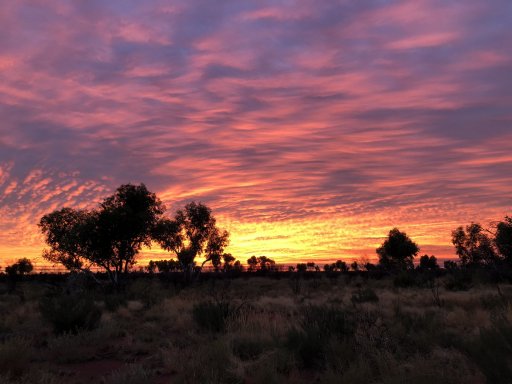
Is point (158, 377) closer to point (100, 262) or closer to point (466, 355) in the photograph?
point (466, 355)

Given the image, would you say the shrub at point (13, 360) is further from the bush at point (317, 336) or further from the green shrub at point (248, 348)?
the bush at point (317, 336)

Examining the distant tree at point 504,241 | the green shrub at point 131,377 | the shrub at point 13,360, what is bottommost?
the green shrub at point 131,377

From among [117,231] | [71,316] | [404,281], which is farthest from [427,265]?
[71,316]

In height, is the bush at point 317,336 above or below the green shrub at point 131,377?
above

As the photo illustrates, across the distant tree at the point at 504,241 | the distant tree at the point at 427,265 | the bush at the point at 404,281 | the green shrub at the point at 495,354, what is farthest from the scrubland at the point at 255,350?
the distant tree at the point at 427,265

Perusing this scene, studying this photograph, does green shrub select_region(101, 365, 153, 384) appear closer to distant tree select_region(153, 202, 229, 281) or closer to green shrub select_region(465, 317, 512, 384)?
green shrub select_region(465, 317, 512, 384)

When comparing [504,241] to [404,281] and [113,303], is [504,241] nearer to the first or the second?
[404,281]

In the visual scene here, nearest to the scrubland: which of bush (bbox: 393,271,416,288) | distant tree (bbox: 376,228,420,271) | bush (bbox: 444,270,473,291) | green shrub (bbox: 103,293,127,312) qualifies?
green shrub (bbox: 103,293,127,312)

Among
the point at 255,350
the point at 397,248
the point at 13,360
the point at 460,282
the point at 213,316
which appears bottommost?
the point at 255,350

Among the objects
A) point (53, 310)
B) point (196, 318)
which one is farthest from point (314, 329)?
point (53, 310)

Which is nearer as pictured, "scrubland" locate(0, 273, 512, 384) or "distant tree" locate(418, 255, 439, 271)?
"scrubland" locate(0, 273, 512, 384)

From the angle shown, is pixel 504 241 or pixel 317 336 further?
pixel 504 241

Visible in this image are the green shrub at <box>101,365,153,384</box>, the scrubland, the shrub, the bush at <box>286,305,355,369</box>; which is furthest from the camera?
the bush at <box>286,305,355,369</box>

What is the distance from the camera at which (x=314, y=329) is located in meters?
10.2
